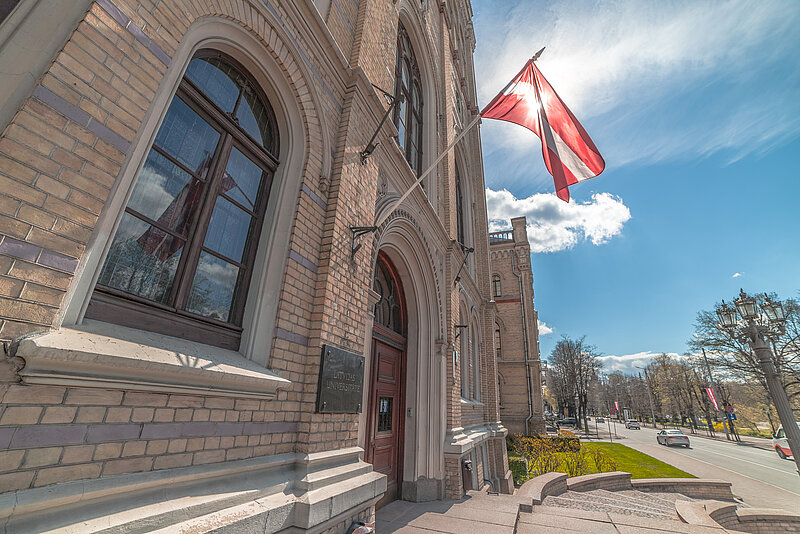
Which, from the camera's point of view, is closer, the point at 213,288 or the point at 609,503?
the point at 213,288

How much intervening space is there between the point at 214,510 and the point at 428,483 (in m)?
5.38

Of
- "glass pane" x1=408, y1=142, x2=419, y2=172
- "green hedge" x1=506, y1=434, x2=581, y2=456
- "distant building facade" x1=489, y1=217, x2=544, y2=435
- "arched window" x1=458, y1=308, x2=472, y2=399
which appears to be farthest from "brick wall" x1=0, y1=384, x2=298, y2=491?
"distant building facade" x1=489, y1=217, x2=544, y2=435

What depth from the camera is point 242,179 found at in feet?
10.9

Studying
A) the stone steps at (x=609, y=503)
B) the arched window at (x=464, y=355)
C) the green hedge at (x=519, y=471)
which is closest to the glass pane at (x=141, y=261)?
the arched window at (x=464, y=355)

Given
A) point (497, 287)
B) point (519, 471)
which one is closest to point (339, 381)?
point (519, 471)

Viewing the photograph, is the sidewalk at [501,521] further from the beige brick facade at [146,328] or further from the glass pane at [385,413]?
the beige brick facade at [146,328]

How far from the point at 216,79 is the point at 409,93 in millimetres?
6463

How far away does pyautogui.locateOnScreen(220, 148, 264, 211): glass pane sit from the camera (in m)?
3.15

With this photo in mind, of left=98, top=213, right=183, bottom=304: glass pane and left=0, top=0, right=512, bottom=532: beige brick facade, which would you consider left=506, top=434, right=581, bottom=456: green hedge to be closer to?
left=0, top=0, right=512, bottom=532: beige brick facade

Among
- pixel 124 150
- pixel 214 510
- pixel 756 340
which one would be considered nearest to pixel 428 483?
pixel 214 510

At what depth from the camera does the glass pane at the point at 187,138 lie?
2.65 metres

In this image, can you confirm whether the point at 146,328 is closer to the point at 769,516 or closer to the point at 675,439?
the point at 769,516

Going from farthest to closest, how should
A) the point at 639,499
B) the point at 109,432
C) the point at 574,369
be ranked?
the point at 574,369
the point at 639,499
the point at 109,432

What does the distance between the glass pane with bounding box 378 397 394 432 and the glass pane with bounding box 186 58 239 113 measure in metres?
4.97
